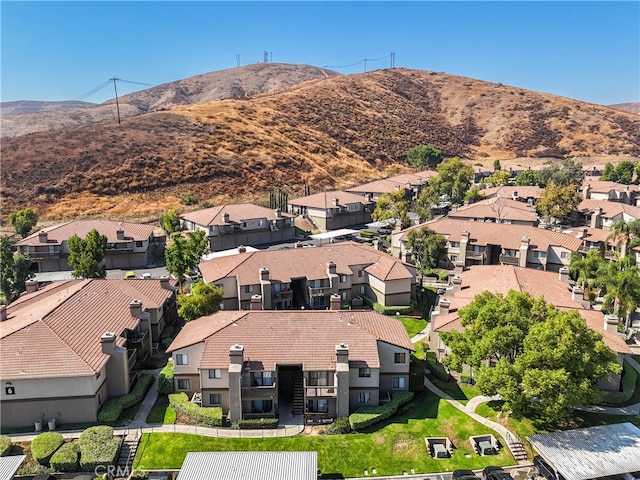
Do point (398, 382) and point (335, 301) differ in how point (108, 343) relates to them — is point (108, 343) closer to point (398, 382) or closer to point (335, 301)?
point (335, 301)

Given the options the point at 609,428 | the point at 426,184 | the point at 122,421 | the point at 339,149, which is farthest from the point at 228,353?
the point at 339,149

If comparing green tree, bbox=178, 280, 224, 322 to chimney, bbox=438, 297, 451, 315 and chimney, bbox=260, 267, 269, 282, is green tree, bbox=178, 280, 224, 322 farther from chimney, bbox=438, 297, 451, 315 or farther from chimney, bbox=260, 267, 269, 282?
chimney, bbox=438, 297, 451, 315

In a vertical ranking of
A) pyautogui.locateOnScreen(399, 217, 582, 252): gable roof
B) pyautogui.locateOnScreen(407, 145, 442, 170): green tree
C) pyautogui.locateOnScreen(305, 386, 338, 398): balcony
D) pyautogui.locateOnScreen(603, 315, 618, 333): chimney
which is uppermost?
pyautogui.locateOnScreen(407, 145, 442, 170): green tree

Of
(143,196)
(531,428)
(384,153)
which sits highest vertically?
(384,153)

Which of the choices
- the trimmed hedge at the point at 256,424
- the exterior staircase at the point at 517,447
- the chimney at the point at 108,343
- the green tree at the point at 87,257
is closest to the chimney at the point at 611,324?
the exterior staircase at the point at 517,447

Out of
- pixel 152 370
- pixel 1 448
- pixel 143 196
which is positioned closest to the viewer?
pixel 1 448

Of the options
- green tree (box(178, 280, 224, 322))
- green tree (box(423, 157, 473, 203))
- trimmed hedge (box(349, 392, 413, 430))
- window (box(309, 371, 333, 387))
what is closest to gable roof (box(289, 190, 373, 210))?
green tree (box(423, 157, 473, 203))

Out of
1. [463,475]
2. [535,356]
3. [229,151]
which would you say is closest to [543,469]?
[463,475]

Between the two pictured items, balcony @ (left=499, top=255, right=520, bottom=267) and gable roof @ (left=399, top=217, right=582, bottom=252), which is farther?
balcony @ (left=499, top=255, right=520, bottom=267)

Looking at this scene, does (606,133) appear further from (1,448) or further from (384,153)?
(1,448)
